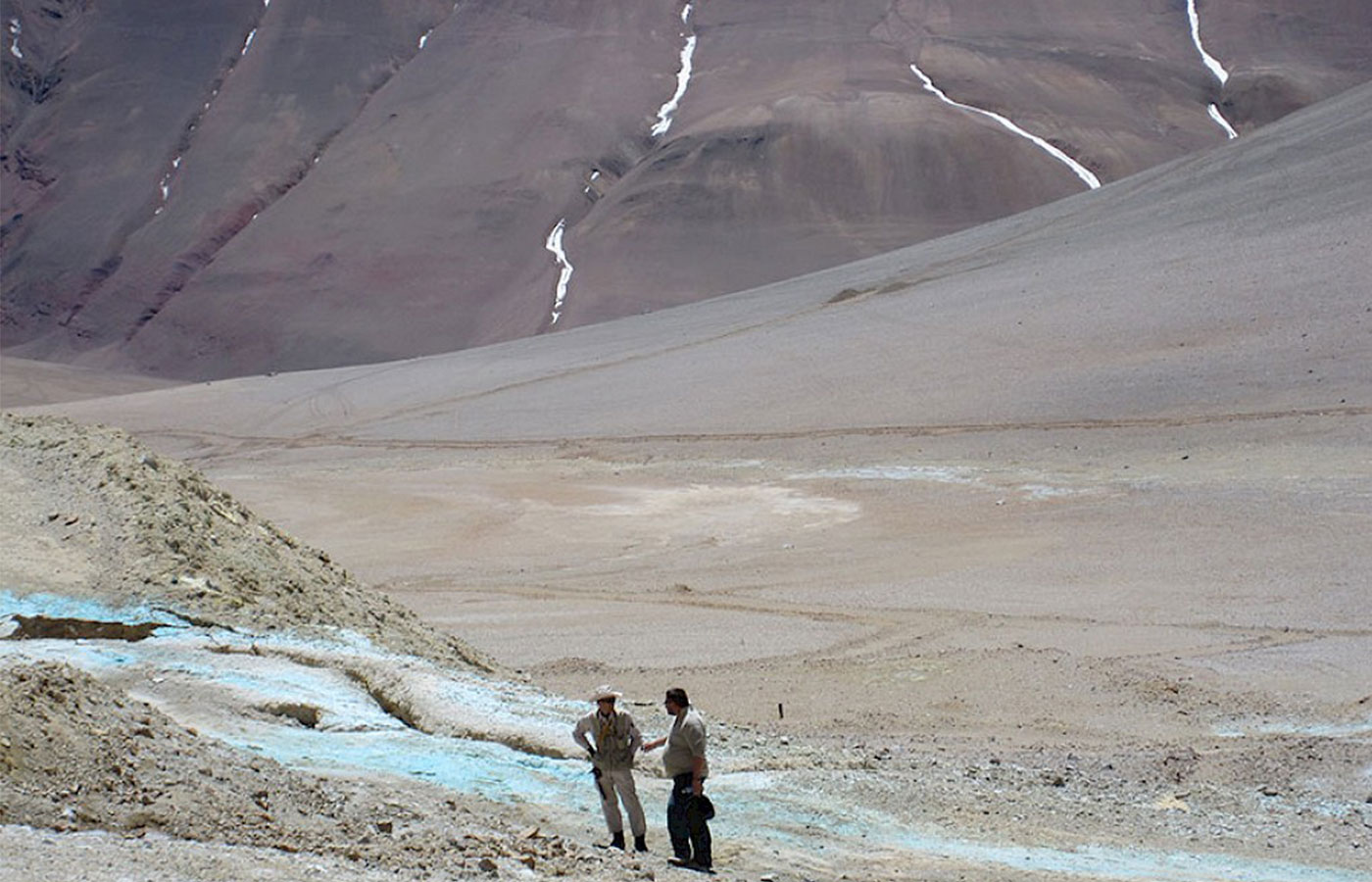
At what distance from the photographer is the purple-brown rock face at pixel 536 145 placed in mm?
66500

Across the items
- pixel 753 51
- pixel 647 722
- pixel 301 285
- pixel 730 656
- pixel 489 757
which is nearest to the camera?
pixel 489 757

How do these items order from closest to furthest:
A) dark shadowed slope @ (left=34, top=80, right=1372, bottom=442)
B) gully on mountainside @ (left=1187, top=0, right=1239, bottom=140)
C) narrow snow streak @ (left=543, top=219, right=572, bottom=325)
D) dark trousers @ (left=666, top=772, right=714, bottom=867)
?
dark trousers @ (left=666, top=772, right=714, bottom=867), dark shadowed slope @ (left=34, top=80, right=1372, bottom=442), narrow snow streak @ (left=543, top=219, right=572, bottom=325), gully on mountainside @ (left=1187, top=0, right=1239, bottom=140)

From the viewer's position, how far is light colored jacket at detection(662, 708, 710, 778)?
313 inches

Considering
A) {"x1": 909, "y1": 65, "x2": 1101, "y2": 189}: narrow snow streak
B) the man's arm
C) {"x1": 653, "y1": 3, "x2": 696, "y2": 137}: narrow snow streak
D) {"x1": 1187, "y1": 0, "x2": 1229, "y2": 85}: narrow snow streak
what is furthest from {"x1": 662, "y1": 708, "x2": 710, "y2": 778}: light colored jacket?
{"x1": 1187, "y1": 0, "x2": 1229, "y2": 85}: narrow snow streak

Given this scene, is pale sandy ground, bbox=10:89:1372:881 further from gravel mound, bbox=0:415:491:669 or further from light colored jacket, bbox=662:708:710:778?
gravel mound, bbox=0:415:491:669

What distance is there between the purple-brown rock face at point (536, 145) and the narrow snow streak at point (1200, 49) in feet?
0.50

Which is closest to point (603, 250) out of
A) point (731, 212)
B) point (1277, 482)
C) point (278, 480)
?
point (731, 212)

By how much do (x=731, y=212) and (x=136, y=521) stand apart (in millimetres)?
55881

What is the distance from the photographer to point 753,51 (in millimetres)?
79438

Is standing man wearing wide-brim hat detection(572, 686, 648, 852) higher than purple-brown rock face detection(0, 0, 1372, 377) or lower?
lower

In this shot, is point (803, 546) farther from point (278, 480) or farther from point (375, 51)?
point (375, 51)

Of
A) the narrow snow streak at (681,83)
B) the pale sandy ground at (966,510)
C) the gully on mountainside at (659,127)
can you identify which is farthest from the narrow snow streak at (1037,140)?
the pale sandy ground at (966,510)

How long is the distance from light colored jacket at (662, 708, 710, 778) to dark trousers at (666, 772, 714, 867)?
0.15ft

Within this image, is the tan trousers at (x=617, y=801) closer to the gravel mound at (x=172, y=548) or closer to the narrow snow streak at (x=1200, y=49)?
the gravel mound at (x=172, y=548)
